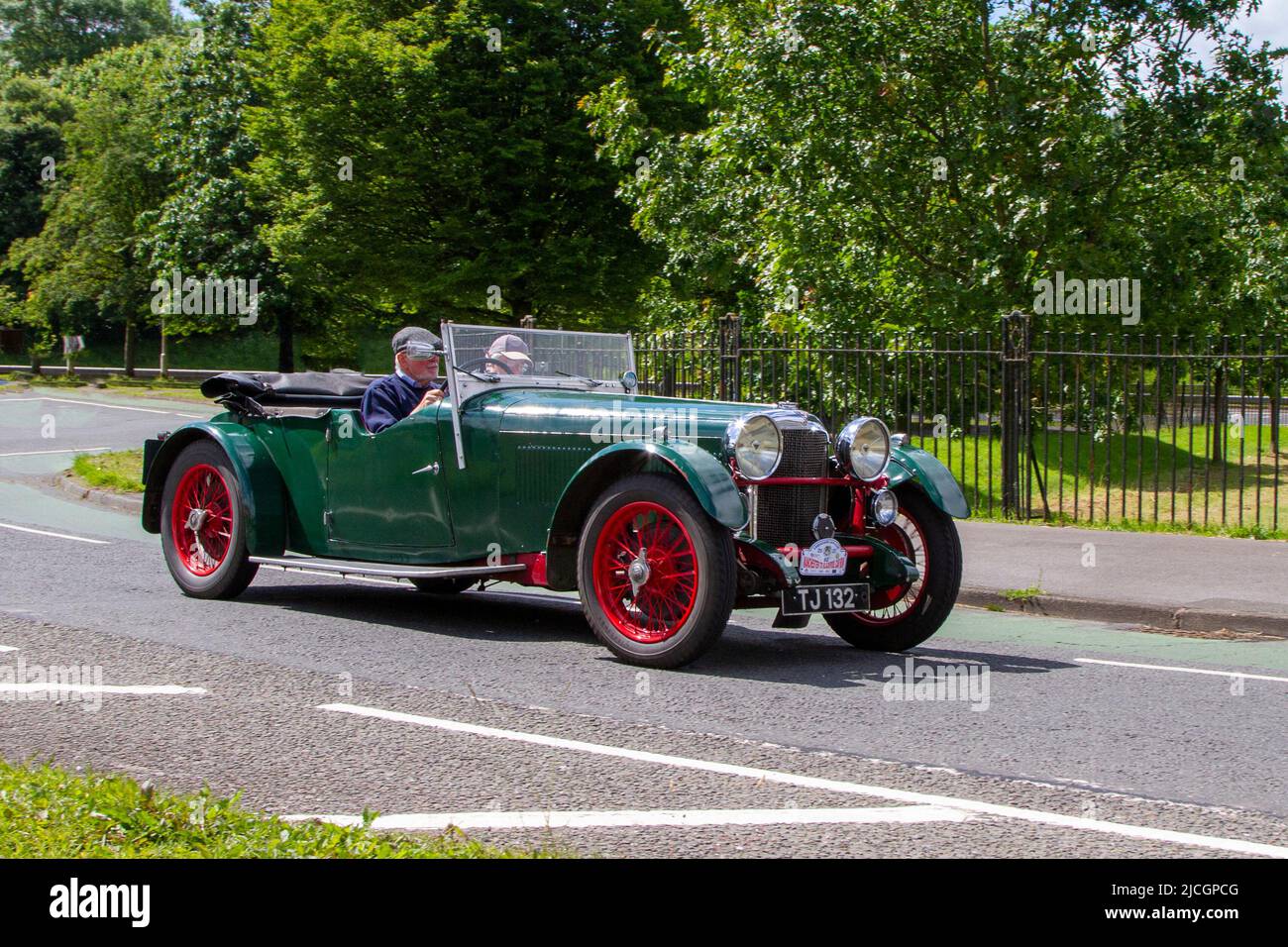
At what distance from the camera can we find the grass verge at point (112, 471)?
633 inches

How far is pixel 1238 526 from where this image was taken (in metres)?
12.8

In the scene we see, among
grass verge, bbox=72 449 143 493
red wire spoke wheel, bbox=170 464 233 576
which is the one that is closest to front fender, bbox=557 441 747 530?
red wire spoke wheel, bbox=170 464 233 576

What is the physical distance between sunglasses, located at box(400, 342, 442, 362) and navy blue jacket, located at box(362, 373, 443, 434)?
14 cm

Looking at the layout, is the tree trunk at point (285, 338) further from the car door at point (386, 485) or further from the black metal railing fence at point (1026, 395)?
the car door at point (386, 485)

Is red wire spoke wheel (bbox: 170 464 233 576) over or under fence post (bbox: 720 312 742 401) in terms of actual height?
under

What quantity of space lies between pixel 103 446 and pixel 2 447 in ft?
4.94

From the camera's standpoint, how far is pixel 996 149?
17.3 metres

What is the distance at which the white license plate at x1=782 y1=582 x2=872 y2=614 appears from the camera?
22.2 feet

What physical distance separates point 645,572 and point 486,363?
6.51 ft

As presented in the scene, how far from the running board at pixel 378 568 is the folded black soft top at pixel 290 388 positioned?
3.62 feet

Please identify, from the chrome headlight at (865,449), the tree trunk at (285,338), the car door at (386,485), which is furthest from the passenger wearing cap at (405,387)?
the tree trunk at (285,338)

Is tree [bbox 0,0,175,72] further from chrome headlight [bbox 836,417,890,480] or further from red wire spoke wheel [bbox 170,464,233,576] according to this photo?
chrome headlight [bbox 836,417,890,480]

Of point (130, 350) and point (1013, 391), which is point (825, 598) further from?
point (130, 350)
